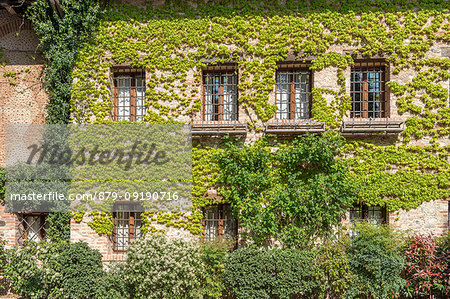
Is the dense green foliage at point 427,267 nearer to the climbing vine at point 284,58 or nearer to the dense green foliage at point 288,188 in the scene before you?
the climbing vine at point 284,58

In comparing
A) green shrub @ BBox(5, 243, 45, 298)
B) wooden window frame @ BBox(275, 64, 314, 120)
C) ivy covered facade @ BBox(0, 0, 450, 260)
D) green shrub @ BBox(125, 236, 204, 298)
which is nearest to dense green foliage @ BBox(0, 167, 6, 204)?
green shrub @ BBox(5, 243, 45, 298)

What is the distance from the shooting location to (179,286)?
5891 millimetres

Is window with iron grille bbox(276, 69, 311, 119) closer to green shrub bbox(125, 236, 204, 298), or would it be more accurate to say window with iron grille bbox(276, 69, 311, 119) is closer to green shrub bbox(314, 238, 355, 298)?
green shrub bbox(314, 238, 355, 298)

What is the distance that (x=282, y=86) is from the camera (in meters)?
7.41

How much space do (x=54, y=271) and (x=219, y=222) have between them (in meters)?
3.65

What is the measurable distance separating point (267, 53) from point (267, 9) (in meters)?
1.12

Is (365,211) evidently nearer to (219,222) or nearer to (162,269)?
(219,222)

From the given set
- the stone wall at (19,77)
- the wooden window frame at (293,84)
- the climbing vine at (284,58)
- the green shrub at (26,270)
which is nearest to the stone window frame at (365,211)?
the climbing vine at (284,58)

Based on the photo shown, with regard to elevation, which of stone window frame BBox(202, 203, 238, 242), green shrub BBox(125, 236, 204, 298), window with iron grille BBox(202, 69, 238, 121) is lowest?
green shrub BBox(125, 236, 204, 298)

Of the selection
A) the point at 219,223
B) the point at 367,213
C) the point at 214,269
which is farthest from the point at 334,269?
the point at 219,223

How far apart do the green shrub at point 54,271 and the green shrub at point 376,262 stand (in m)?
5.53

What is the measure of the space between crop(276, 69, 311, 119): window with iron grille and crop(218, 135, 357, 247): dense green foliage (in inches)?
29.9

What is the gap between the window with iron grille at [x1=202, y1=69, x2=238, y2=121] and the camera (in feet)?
24.4

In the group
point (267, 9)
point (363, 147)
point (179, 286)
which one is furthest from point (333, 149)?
point (179, 286)
